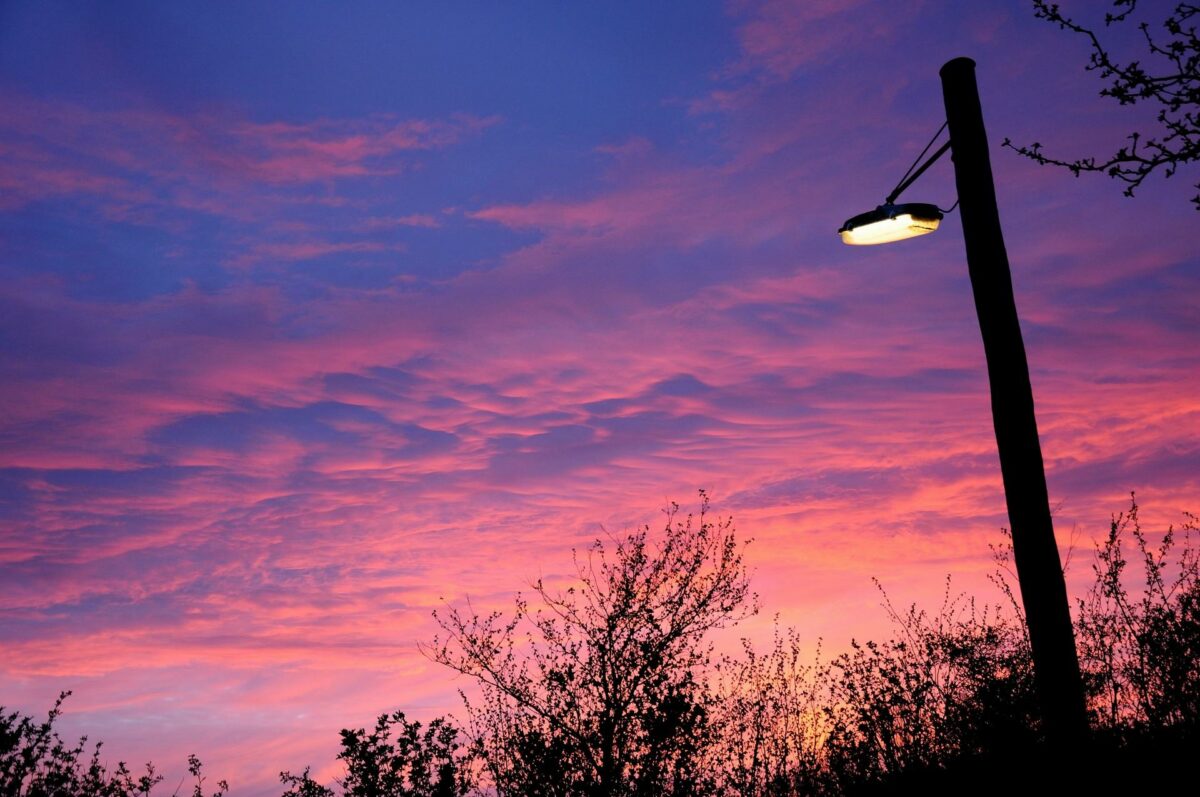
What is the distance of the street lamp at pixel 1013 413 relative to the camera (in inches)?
208

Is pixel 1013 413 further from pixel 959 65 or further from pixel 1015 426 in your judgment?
pixel 959 65

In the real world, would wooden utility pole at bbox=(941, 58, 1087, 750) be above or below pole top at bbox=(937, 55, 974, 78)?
below

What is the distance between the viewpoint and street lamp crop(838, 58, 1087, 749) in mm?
5285

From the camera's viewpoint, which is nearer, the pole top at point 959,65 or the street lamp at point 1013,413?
the street lamp at point 1013,413

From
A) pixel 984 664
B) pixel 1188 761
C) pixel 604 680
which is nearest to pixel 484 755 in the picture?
pixel 604 680

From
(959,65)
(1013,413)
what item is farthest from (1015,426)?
(959,65)

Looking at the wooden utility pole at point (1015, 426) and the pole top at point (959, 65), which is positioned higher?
the pole top at point (959, 65)

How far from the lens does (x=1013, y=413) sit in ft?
18.7

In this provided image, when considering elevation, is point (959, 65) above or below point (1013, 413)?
above

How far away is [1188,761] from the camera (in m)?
9.22

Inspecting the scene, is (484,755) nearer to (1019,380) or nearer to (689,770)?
(689,770)

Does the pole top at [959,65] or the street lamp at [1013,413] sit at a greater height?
the pole top at [959,65]

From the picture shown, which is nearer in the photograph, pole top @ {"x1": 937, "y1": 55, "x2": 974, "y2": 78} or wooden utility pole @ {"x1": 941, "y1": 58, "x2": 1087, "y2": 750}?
wooden utility pole @ {"x1": 941, "y1": 58, "x2": 1087, "y2": 750}

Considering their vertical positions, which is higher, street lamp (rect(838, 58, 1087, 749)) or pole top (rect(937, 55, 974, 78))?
pole top (rect(937, 55, 974, 78))
